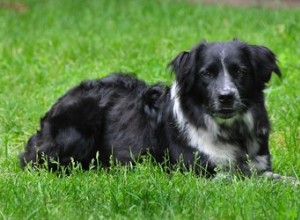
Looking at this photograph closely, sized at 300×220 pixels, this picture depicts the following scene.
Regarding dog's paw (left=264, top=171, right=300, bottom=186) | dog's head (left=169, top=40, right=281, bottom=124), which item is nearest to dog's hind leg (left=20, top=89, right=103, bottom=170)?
dog's head (left=169, top=40, right=281, bottom=124)

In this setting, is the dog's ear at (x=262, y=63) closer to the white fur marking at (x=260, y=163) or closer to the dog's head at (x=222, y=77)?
the dog's head at (x=222, y=77)

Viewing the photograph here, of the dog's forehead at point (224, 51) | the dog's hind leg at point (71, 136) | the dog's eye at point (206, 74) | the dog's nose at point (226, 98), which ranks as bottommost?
the dog's hind leg at point (71, 136)

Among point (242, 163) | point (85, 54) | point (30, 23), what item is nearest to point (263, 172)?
point (242, 163)

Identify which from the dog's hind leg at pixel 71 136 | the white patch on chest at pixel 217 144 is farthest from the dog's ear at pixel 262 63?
the dog's hind leg at pixel 71 136

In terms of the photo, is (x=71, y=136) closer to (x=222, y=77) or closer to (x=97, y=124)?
(x=97, y=124)

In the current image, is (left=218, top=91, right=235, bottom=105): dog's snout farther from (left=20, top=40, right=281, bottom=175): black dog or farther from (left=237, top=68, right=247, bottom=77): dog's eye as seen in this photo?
(left=237, top=68, right=247, bottom=77): dog's eye

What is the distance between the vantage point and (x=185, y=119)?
6.55m

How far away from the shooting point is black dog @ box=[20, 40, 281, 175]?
251 inches

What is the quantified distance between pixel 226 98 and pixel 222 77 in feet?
0.65

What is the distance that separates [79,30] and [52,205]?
8.68 metres

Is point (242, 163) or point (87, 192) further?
point (242, 163)

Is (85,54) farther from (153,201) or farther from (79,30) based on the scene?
(153,201)

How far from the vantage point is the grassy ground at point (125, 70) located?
209 inches

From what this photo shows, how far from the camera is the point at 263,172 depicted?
647cm
